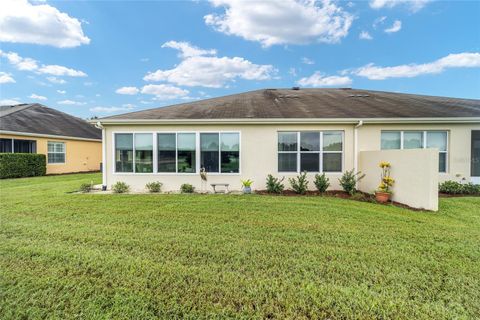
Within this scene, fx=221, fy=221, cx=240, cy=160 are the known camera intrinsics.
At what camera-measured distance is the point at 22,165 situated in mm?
13570

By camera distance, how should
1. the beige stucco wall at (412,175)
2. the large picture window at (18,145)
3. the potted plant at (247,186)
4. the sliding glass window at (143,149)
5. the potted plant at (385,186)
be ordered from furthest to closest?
the large picture window at (18,145) → the sliding glass window at (143,149) → the potted plant at (247,186) → the potted plant at (385,186) → the beige stucco wall at (412,175)

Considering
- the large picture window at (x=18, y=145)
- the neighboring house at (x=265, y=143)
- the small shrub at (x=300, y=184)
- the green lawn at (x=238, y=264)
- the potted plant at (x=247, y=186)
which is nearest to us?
the green lawn at (x=238, y=264)

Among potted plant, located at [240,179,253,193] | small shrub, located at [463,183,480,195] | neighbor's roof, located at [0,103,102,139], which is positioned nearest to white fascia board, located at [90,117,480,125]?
potted plant, located at [240,179,253,193]

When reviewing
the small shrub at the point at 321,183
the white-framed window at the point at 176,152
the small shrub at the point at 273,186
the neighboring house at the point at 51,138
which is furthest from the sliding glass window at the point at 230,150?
the neighboring house at the point at 51,138

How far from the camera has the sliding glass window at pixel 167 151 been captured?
9281 millimetres

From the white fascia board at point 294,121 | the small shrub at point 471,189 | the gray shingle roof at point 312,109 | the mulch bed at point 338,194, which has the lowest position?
the mulch bed at point 338,194

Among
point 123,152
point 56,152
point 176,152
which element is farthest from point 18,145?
point 176,152

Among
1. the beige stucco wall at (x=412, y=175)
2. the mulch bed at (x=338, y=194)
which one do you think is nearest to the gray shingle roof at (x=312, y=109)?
the beige stucco wall at (x=412, y=175)

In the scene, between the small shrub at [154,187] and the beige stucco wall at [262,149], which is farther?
the small shrub at [154,187]

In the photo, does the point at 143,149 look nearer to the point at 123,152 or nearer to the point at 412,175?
the point at 123,152

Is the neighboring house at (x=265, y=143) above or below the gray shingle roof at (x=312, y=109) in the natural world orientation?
below

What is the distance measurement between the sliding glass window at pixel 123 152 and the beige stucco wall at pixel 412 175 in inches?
383

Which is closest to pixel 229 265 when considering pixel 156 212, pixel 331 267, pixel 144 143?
pixel 331 267

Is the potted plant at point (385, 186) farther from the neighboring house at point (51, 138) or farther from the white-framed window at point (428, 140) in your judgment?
the neighboring house at point (51, 138)
